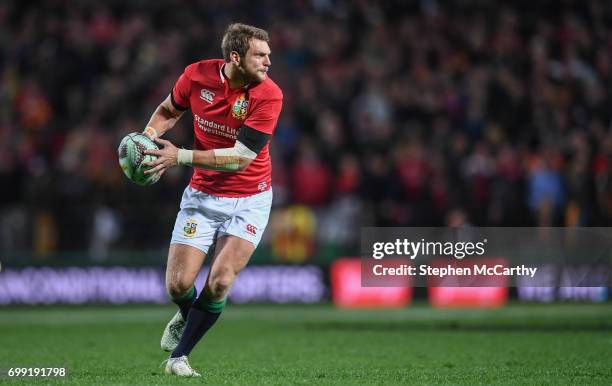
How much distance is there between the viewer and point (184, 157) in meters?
8.07

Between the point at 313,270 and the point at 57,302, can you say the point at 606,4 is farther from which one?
the point at 57,302

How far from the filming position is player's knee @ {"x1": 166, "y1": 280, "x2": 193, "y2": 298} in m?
8.55

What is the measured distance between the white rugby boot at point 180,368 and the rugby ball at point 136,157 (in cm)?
140

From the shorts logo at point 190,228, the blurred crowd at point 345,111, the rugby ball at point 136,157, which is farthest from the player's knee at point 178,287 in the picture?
the blurred crowd at point 345,111

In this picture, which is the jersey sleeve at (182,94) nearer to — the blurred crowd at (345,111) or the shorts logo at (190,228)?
the shorts logo at (190,228)

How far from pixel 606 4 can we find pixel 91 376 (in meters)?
14.9

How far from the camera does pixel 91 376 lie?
8305 mm

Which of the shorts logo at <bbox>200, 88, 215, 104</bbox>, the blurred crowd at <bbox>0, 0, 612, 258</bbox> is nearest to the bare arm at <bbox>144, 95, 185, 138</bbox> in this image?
the shorts logo at <bbox>200, 88, 215, 104</bbox>

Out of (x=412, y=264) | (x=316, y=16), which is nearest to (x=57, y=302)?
(x=412, y=264)

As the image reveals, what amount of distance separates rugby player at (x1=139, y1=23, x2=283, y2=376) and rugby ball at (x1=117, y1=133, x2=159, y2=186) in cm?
17

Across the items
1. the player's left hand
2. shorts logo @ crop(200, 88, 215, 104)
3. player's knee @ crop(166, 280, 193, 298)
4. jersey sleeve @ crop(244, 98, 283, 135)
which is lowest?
A: player's knee @ crop(166, 280, 193, 298)

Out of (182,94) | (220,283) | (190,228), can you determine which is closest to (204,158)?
(190,228)

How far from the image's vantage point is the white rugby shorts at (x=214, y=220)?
28.5ft

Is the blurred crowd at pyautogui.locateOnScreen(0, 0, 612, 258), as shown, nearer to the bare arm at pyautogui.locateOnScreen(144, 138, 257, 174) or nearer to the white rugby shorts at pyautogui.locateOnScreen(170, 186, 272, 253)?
the white rugby shorts at pyautogui.locateOnScreen(170, 186, 272, 253)
